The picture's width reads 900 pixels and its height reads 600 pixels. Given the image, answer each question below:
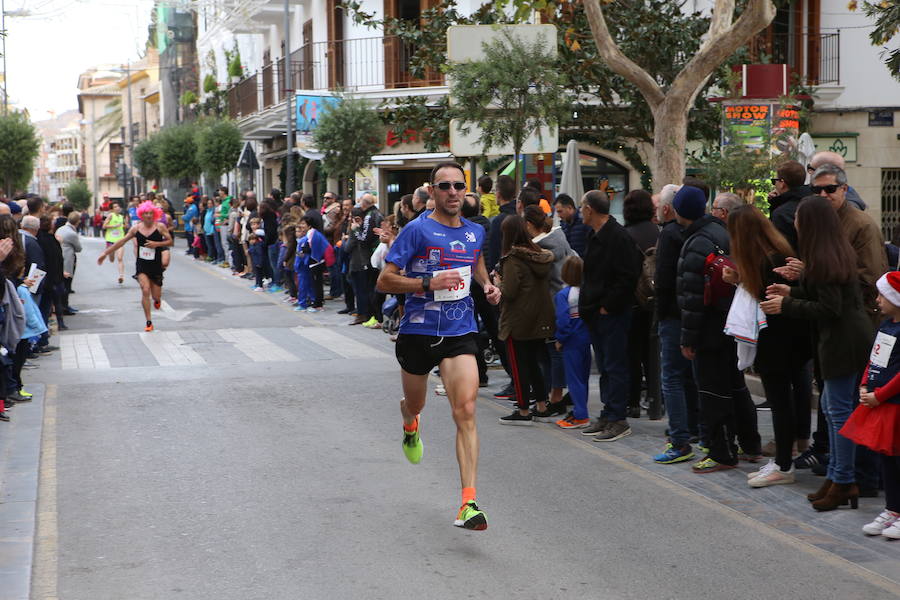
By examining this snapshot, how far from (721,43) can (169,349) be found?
25.3 feet

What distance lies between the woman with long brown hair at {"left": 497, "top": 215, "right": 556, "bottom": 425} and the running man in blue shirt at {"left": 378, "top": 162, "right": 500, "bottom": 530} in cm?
276

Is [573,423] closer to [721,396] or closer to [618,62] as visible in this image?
[721,396]

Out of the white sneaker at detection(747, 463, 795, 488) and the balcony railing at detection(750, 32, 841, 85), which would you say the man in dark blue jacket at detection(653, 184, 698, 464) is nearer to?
the white sneaker at detection(747, 463, 795, 488)

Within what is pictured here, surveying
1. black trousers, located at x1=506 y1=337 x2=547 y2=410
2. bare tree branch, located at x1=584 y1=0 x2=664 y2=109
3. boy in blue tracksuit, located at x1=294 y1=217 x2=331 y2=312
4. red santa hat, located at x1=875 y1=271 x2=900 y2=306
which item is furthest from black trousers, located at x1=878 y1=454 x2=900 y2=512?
boy in blue tracksuit, located at x1=294 y1=217 x2=331 y2=312

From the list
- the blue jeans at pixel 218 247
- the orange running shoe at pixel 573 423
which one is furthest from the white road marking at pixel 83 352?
the blue jeans at pixel 218 247

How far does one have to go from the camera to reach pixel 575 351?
31.7ft

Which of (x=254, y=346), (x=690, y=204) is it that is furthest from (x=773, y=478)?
(x=254, y=346)

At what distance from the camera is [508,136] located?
14820 mm

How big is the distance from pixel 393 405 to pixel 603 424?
2.21 m

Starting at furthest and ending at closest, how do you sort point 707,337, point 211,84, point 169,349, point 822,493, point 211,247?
point 211,84, point 211,247, point 169,349, point 707,337, point 822,493

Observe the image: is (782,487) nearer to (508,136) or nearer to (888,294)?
(888,294)

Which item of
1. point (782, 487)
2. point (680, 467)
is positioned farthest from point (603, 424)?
point (782, 487)

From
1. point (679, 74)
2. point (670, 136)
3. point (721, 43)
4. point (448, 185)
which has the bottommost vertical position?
point (448, 185)

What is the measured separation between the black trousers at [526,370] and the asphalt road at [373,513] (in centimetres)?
31
